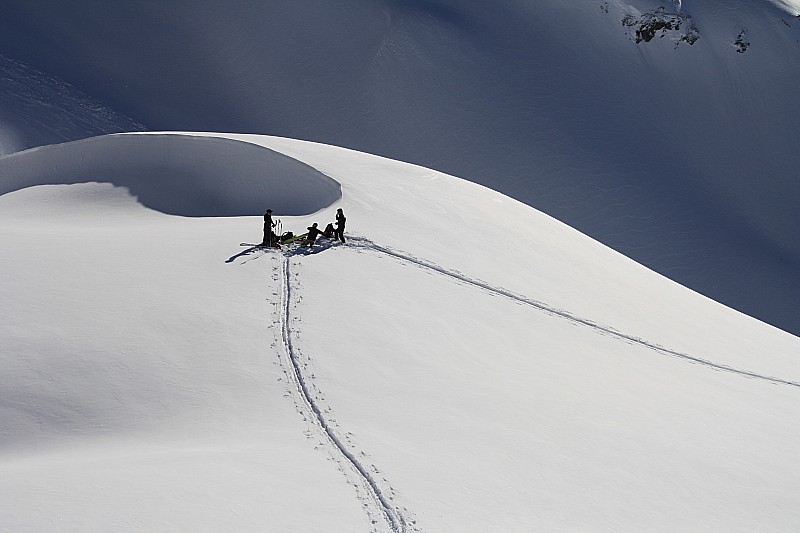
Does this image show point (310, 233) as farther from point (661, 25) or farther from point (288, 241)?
point (661, 25)

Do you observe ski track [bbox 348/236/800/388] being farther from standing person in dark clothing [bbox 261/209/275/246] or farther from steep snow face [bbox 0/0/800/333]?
steep snow face [bbox 0/0/800/333]

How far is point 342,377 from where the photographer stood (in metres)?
14.5

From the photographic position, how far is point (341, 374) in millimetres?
14586

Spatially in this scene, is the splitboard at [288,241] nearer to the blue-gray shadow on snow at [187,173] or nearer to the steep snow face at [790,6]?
the blue-gray shadow on snow at [187,173]

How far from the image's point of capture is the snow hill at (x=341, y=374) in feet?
37.1

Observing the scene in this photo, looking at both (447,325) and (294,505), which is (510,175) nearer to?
(447,325)

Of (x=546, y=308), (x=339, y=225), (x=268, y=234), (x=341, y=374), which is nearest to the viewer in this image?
(x=341, y=374)

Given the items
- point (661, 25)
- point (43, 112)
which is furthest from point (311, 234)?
point (661, 25)

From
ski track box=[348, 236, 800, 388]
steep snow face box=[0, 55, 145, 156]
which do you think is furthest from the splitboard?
steep snow face box=[0, 55, 145, 156]

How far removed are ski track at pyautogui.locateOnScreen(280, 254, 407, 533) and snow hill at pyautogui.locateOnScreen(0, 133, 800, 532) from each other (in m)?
0.04

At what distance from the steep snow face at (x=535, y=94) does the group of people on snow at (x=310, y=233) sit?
25763 mm

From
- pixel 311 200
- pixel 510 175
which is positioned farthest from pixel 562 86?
pixel 311 200

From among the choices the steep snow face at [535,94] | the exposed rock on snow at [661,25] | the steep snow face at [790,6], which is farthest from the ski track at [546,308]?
the steep snow face at [790,6]

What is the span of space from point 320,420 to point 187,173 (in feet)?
37.8
